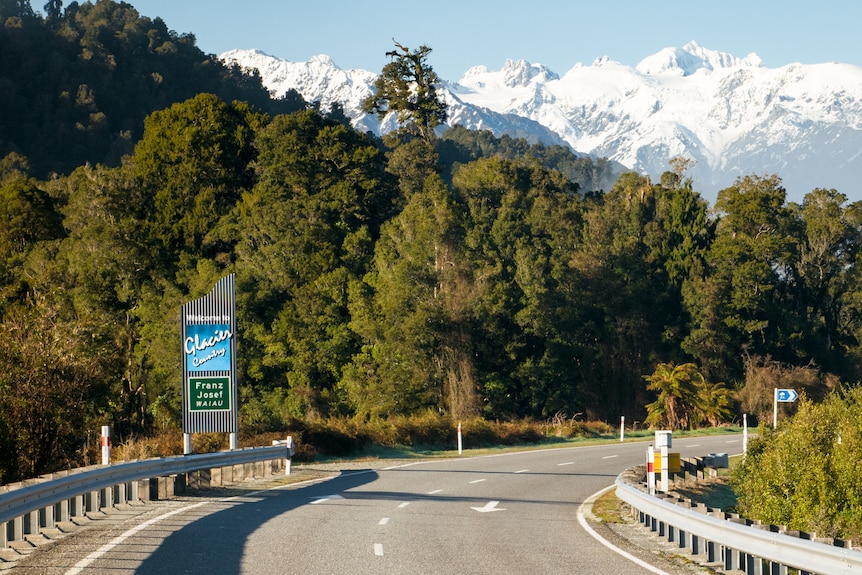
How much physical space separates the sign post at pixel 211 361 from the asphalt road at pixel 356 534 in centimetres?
350

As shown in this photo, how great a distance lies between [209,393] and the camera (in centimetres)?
2938

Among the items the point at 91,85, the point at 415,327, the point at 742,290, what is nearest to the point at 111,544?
the point at 415,327

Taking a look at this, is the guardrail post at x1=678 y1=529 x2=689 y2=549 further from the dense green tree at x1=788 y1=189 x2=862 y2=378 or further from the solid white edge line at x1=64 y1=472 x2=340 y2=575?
the dense green tree at x1=788 y1=189 x2=862 y2=378

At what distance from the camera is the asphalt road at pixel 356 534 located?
44.8 ft

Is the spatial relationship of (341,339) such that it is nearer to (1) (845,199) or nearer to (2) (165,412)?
(2) (165,412)

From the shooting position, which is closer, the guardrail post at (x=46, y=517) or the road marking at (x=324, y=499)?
the guardrail post at (x=46, y=517)

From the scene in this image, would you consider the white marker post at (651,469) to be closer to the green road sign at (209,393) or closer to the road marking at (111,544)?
the road marking at (111,544)

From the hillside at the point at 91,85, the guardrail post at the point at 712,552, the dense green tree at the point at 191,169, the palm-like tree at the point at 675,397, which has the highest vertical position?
the hillside at the point at 91,85

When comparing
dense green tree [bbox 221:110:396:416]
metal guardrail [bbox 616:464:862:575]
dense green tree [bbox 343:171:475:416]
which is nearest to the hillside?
dense green tree [bbox 221:110:396:416]

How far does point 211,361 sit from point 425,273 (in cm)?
4044

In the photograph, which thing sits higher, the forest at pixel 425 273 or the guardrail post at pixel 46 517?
the forest at pixel 425 273

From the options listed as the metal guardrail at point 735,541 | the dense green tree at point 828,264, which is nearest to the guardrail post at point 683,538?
the metal guardrail at point 735,541

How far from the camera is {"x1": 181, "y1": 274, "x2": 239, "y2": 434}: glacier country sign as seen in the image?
95.7ft

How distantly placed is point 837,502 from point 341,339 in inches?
1816
